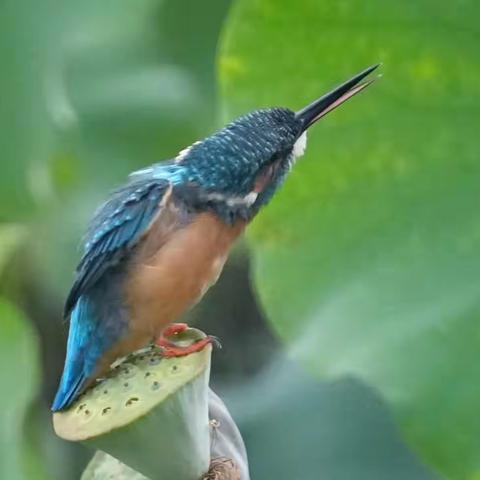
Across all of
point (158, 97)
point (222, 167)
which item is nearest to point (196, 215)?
point (222, 167)

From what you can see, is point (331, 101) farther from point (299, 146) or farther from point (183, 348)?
point (183, 348)

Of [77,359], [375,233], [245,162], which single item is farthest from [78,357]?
[375,233]

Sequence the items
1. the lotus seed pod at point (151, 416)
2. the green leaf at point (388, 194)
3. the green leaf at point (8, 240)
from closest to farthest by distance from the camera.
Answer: the lotus seed pod at point (151, 416) → the green leaf at point (388, 194) → the green leaf at point (8, 240)

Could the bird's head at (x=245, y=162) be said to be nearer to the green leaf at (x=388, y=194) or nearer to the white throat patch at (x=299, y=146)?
the white throat patch at (x=299, y=146)

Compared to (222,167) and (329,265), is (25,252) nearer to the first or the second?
(329,265)

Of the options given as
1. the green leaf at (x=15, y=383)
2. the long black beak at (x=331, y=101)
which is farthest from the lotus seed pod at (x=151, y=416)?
the green leaf at (x=15, y=383)
